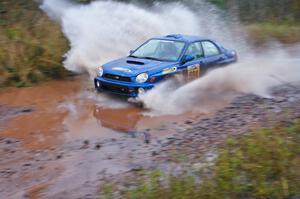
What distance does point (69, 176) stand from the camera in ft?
21.9

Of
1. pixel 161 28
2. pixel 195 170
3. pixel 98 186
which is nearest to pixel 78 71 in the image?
pixel 161 28

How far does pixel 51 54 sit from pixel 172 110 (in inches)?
193

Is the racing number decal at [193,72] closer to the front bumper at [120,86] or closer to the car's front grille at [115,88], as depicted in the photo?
the front bumper at [120,86]

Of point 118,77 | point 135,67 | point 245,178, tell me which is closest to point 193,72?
point 135,67

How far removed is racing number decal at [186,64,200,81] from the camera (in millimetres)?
11261

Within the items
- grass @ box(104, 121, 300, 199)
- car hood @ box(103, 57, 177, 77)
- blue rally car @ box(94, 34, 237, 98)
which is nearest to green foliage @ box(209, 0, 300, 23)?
blue rally car @ box(94, 34, 237, 98)

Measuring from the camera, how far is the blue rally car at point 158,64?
410 inches

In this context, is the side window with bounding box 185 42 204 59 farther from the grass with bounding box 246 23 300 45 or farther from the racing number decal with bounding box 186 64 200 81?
the grass with bounding box 246 23 300 45

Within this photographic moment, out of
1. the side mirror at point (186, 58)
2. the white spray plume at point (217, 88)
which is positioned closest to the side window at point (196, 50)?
the side mirror at point (186, 58)

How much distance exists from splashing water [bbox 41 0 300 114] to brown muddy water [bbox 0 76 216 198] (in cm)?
93

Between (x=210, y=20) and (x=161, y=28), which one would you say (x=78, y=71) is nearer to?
(x=161, y=28)

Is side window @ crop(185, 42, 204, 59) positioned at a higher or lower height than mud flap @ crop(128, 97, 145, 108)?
higher

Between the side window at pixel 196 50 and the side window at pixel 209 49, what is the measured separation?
0.60 ft

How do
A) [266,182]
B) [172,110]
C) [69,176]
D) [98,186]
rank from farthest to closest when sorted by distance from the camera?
[172,110] < [69,176] < [98,186] < [266,182]
